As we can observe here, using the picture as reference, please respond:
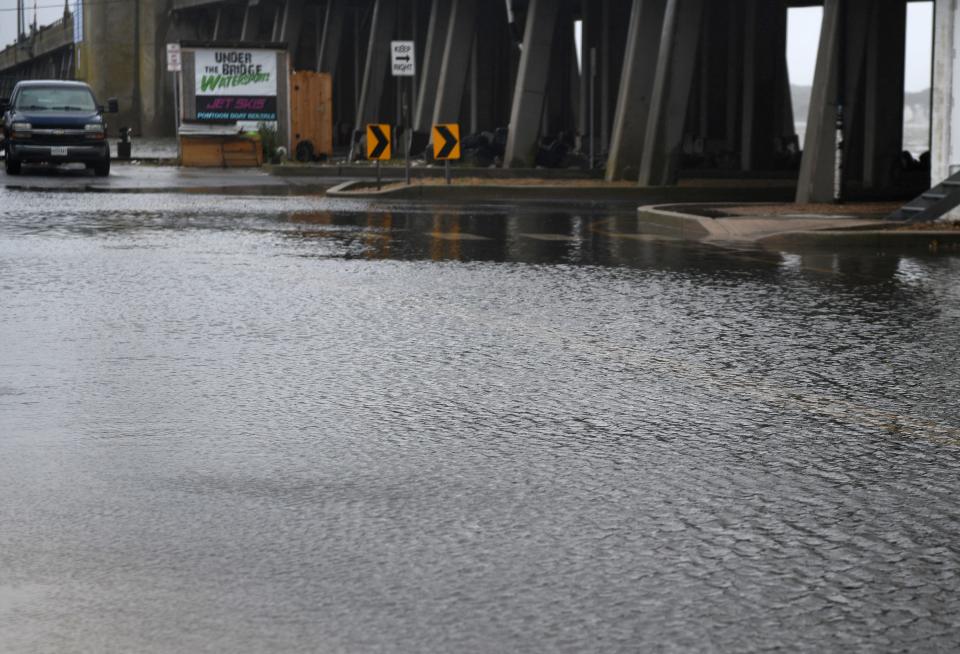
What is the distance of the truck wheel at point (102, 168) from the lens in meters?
36.3

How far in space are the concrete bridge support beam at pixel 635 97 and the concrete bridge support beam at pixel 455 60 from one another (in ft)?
42.6

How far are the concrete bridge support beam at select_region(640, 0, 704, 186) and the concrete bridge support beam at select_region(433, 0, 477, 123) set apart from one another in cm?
1485

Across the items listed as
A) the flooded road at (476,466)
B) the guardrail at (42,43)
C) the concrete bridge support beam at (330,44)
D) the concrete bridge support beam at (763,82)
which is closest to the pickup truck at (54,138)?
the concrete bridge support beam at (763,82)

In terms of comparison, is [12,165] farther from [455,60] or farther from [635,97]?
[635,97]

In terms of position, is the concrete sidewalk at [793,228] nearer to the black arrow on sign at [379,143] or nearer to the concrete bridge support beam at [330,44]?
the black arrow on sign at [379,143]

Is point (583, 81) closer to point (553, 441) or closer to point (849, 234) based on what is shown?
point (849, 234)

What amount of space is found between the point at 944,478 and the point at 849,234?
11.2m

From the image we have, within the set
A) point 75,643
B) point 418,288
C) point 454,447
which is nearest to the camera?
point 75,643

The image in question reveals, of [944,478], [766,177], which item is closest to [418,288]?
[944,478]

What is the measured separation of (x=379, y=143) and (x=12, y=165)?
1167 cm

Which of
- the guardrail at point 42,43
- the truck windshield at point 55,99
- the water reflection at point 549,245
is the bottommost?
the water reflection at point 549,245

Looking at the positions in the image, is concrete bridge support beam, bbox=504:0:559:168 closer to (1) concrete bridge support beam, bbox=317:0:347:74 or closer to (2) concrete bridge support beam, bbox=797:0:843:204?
(2) concrete bridge support beam, bbox=797:0:843:204

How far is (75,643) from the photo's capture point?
398 centimetres

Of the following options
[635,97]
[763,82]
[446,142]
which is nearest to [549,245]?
[446,142]
